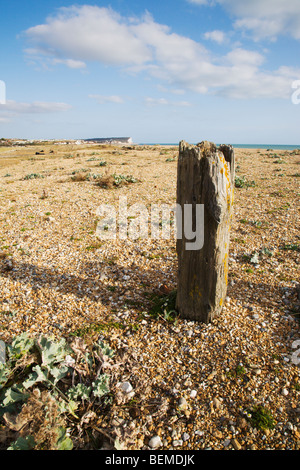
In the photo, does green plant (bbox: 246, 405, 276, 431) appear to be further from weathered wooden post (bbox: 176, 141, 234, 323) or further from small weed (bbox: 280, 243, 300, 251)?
small weed (bbox: 280, 243, 300, 251)

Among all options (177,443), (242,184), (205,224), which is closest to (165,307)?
(205,224)

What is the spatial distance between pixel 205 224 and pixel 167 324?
179 centimetres

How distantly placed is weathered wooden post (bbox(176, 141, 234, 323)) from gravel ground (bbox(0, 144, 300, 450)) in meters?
0.45

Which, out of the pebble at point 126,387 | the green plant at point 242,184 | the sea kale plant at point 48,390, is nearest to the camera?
the sea kale plant at point 48,390

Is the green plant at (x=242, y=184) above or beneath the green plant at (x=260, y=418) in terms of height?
above

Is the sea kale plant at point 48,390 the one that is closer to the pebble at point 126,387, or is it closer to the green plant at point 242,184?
the pebble at point 126,387

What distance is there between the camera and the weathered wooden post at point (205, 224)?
3336 mm

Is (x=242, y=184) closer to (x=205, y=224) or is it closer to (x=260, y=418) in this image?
(x=205, y=224)

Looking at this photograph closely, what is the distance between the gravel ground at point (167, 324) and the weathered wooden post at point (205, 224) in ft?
1.49

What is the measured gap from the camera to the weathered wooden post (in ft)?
10.9

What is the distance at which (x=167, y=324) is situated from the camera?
4199 millimetres

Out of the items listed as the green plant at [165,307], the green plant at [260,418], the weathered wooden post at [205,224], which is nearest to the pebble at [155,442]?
the green plant at [260,418]

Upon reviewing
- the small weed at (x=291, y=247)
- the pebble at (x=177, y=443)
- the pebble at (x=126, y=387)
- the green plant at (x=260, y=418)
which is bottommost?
the pebble at (x=177, y=443)

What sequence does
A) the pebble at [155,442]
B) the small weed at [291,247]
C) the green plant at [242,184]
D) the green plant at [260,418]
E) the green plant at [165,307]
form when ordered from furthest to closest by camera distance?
the green plant at [242,184] < the small weed at [291,247] < the green plant at [165,307] < the green plant at [260,418] < the pebble at [155,442]
